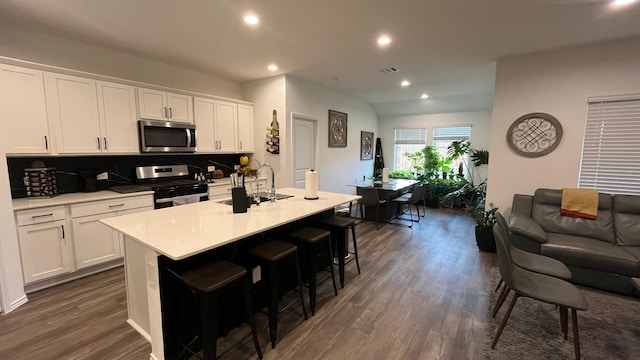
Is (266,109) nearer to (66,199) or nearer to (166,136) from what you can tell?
(166,136)

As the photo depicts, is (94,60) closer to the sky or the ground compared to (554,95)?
closer to the sky

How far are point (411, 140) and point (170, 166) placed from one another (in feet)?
21.0

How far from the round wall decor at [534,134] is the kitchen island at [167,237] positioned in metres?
2.88

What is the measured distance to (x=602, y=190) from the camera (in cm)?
332

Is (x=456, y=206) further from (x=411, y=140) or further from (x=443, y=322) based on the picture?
(x=443, y=322)

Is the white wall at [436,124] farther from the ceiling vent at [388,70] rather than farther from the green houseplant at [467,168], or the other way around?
the ceiling vent at [388,70]

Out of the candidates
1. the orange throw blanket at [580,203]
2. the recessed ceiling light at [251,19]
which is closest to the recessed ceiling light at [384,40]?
the recessed ceiling light at [251,19]

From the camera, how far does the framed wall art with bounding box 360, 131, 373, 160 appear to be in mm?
7149

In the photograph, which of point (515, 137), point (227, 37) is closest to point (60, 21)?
point (227, 37)

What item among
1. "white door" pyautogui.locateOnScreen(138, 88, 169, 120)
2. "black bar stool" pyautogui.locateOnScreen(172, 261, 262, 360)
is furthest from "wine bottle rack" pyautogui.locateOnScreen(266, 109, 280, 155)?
"black bar stool" pyautogui.locateOnScreen(172, 261, 262, 360)

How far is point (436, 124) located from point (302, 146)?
14.2ft

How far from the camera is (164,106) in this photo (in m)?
3.69

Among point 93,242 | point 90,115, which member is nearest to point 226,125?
point 90,115

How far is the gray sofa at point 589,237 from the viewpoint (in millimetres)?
2592
